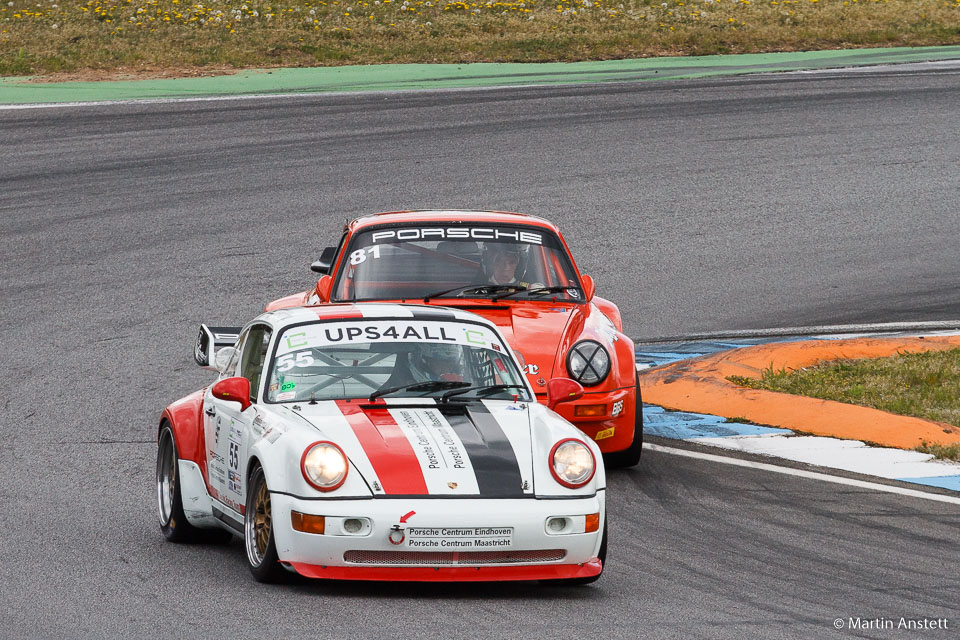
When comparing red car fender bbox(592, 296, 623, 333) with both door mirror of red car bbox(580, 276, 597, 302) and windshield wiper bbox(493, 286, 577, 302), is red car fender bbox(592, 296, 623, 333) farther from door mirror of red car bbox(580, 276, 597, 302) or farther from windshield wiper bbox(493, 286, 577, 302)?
windshield wiper bbox(493, 286, 577, 302)

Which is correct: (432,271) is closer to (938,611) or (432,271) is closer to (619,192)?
(938,611)

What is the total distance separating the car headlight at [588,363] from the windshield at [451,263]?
0.92 metres

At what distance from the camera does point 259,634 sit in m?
5.42

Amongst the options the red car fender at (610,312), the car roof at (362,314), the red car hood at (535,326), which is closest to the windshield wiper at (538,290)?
the red car hood at (535,326)

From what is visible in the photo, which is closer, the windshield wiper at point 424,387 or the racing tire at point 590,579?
the racing tire at point 590,579

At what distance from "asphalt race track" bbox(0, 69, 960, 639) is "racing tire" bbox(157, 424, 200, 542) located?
0.16m

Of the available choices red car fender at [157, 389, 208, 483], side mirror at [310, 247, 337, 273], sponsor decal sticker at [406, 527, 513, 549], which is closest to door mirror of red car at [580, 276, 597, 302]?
side mirror at [310, 247, 337, 273]

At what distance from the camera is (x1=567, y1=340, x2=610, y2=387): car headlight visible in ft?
28.6

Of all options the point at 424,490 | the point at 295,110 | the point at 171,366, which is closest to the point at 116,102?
the point at 295,110

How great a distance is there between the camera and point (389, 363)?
6855mm

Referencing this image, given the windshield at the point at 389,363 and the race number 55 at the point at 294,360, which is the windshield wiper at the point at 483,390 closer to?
the windshield at the point at 389,363

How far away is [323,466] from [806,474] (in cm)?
380

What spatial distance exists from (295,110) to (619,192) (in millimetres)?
6039

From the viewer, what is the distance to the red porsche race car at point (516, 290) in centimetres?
873
